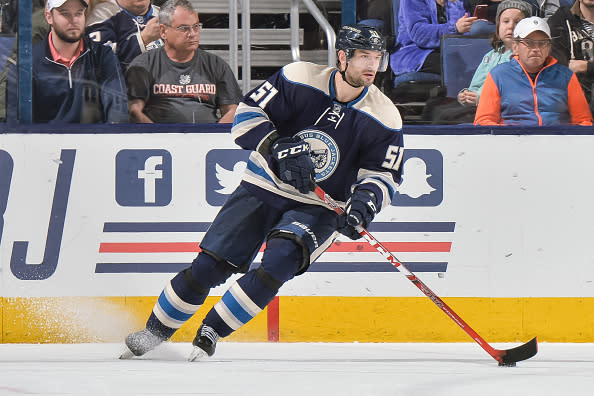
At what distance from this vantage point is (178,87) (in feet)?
12.9

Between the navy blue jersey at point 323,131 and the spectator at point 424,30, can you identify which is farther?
the spectator at point 424,30

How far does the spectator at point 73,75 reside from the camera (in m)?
3.91

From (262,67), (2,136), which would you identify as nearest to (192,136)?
(262,67)

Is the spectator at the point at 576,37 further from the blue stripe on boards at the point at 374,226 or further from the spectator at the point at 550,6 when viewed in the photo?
the blue stripe on boards at the point at 374,226

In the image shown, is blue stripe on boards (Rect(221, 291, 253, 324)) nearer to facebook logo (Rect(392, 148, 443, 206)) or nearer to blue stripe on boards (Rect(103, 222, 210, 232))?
blue stripe on boards (Rect(103, 222, 210, 232))

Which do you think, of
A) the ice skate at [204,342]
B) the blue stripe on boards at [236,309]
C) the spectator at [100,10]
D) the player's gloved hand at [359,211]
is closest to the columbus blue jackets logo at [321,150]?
the player's gloved hand at [359,211]

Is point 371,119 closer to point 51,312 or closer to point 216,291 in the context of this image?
point 216,291

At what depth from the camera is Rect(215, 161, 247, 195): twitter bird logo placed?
12.8 feet

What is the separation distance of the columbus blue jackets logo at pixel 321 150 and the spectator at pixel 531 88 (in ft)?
3.06

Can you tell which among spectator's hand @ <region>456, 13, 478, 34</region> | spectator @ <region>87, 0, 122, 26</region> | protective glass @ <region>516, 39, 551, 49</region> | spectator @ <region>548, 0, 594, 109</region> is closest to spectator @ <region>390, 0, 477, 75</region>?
spectator's hand @ <region>456, 13, 478, 34</region>

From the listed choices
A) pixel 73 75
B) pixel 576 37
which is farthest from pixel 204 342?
pixel 576 37

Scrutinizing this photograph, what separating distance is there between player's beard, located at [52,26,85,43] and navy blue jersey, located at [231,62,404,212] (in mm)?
984

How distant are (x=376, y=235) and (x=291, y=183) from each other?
86 cm
